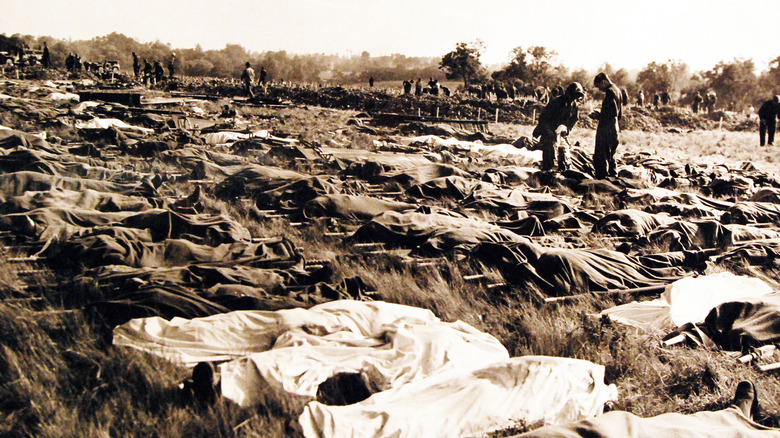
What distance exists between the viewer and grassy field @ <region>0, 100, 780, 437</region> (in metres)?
3.26

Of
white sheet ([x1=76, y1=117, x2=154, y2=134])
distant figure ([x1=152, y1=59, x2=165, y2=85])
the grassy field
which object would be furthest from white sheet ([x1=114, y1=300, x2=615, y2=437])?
Result: distant figure ([x1=152, y1=59, x2=165, y2=85])

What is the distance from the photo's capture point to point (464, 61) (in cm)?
5250

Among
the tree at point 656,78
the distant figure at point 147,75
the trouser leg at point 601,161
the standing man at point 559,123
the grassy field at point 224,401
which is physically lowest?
the grassy field at point 224,401

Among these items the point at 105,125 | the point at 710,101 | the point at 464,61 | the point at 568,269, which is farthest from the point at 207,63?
the point at 568,269

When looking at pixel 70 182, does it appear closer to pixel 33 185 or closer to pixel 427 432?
pixel 33 185

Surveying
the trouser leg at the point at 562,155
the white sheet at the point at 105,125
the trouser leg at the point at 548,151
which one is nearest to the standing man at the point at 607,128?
the trouser leg at the point at 562,155

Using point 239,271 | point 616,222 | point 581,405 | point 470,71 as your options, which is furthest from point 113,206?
point 470,71

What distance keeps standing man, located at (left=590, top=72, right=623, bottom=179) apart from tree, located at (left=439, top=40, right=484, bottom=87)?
4150 cm

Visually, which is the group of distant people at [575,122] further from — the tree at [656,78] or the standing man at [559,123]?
the tree at [656,78]

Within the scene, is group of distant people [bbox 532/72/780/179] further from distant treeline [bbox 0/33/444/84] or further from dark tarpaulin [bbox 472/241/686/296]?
distant treeline [bbox 0/33/444/84]

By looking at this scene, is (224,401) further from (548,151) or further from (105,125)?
(105,125)

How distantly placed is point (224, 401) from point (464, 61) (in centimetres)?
5189

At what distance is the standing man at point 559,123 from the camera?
12.9 meters

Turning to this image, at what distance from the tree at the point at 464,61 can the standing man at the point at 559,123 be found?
40.7m
